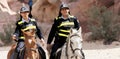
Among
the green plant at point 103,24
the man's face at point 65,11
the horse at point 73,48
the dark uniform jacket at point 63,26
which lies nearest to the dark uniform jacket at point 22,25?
the dark uniform jacket at point 63,26

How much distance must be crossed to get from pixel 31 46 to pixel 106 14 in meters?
12.4

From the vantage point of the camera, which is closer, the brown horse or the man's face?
the brown horse

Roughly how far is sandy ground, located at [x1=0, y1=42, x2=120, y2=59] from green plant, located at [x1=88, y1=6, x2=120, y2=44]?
62cm

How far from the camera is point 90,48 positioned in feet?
52.5

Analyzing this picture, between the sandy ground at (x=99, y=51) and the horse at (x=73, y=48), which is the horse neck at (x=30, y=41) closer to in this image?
the horse at (x=73, y=48)

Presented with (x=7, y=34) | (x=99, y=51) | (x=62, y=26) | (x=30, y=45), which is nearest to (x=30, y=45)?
(x=30, y=45)

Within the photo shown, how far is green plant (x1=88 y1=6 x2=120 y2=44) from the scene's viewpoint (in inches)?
677

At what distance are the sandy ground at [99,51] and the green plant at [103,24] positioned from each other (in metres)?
0.62

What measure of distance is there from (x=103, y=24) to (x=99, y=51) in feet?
11.4

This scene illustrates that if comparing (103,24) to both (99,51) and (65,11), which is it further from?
(65,11)

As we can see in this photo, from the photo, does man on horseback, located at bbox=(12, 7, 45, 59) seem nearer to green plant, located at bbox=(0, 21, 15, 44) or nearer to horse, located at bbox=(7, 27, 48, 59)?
horse, located at bbox=(7, 27, 48, 59)

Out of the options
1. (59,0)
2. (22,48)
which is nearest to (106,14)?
(59,0)

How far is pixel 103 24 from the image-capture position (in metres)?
17.9

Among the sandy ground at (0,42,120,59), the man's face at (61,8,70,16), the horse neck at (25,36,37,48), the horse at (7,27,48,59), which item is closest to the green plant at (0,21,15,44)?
the sandy ground at (0,42,120,59)
